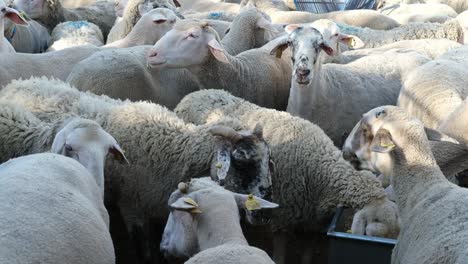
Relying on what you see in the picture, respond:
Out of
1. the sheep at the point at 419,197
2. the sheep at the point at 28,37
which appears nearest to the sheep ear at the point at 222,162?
the sheep at the point at 419,197

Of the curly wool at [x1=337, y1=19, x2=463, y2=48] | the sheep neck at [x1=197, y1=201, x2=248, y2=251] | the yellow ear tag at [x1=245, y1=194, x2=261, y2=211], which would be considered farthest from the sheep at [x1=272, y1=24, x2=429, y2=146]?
the sheep neck at [x1=197, y1=201, x2=248, y2=251]

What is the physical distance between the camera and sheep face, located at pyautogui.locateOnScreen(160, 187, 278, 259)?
2998 millimetres

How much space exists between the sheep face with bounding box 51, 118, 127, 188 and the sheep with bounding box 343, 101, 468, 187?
1138 millimetres

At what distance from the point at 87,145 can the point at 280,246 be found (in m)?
1.24

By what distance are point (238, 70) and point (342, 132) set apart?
87cm

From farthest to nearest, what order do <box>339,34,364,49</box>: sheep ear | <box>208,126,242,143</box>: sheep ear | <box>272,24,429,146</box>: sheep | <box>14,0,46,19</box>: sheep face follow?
<box>14,0,46,19</box>: sheep face
<box>339,34,364,49</box>: sheep ear
<box>272,24,429,146</box>: sheep
<box>208,126,242,143</box>: sheep ear

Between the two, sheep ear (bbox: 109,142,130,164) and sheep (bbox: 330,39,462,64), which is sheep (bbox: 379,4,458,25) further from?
sheep ear (bbox: 109,142,130,164)

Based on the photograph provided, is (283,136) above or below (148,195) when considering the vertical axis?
above

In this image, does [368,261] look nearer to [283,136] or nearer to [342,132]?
[283,136]

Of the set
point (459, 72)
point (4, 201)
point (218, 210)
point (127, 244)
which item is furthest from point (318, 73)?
point (4, 201)

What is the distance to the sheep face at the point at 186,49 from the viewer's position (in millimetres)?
5535

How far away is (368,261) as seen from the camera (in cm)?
353


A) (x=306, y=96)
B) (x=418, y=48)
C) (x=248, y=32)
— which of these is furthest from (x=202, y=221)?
(x=418, y=48)

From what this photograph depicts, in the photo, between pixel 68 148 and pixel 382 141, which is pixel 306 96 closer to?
pixel 382 141
